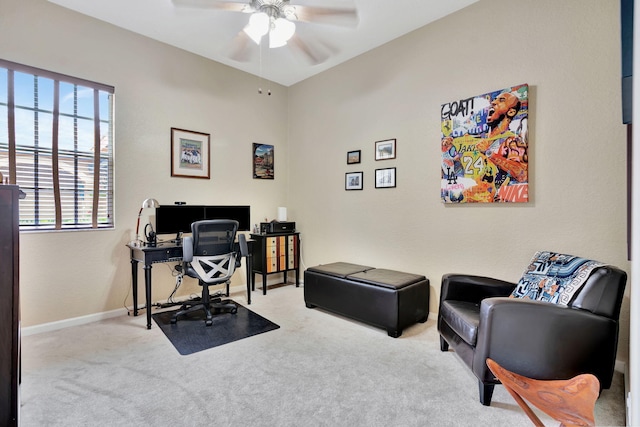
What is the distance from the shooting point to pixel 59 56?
9.78 feet

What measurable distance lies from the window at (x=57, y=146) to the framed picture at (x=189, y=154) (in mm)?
647

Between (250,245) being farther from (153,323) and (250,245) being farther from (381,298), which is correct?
(381,298)

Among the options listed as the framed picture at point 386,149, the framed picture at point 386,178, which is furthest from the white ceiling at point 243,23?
the framed picture at point 386,178

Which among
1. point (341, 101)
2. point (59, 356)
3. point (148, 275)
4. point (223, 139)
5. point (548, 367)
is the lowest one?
point (59, 356)

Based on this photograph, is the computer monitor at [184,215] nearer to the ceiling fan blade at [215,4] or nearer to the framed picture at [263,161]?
the framed picture at [263,161]

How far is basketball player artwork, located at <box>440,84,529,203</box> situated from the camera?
2621 millimetres

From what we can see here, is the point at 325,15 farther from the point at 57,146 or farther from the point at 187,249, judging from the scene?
the point at 57,146

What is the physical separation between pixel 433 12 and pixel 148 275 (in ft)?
12.3

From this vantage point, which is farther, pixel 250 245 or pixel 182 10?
pixel 250 245

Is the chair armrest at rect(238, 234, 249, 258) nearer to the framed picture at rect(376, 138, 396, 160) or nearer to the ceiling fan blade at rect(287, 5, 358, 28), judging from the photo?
the framed picture at rect(376, 138, 396, 160)

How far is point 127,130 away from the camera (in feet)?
11.2

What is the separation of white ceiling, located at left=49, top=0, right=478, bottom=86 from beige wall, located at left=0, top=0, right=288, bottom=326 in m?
0.18

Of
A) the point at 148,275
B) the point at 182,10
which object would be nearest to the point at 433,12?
the point at 182,10

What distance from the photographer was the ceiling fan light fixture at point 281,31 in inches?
95.5
